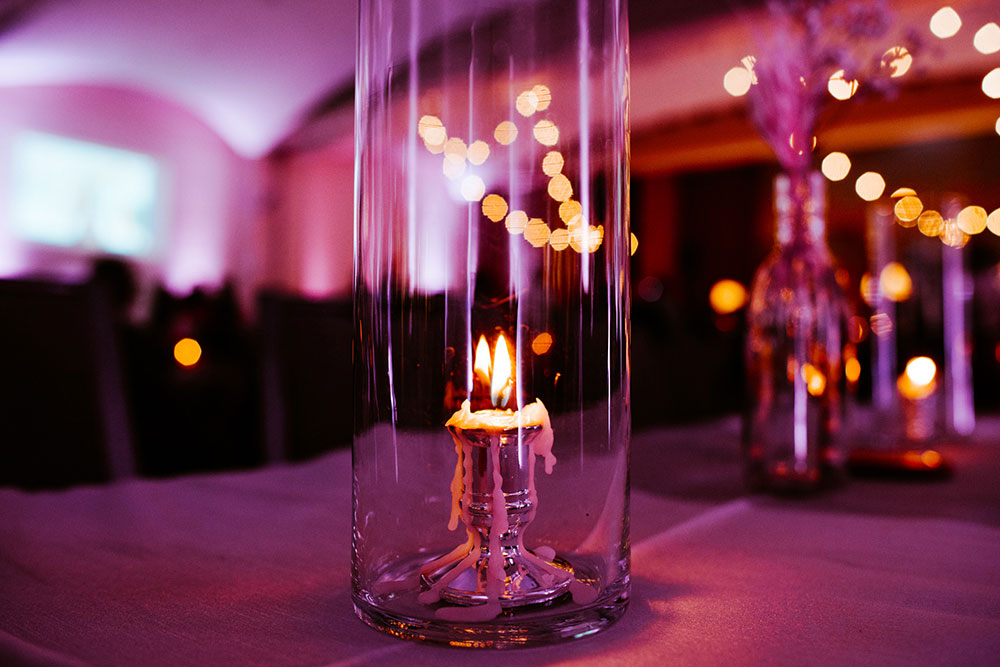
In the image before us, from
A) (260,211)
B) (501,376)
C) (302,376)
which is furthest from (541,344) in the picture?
(260,211)

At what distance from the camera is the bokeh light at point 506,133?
37cm

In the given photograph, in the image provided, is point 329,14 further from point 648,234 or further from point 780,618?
point 780,618

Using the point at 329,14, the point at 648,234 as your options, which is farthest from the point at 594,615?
the point at 648,234

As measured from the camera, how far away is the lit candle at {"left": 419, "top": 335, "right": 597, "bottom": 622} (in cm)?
35

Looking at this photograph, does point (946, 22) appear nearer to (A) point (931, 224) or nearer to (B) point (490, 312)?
(A) point (931, 224)

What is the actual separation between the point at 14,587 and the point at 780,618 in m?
0.39

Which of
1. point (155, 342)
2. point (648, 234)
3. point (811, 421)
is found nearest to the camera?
point (811, 421)

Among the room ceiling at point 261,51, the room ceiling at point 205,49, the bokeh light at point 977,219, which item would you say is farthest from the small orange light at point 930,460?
the bokeh light at point 977,219

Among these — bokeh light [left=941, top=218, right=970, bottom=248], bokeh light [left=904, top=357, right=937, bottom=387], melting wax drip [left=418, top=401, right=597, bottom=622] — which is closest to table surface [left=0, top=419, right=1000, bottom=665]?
melting wax drip [left=418, top=401, right=597, bottom=622]

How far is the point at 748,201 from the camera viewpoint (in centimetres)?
841

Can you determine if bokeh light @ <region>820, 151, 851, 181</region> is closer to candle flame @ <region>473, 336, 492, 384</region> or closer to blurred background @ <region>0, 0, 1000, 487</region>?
blurred background @ <region>0, 0, 1000, 487</region>

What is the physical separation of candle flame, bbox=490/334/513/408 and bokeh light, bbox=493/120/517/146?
0.30ft

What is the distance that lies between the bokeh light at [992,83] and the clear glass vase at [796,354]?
5.78 metres

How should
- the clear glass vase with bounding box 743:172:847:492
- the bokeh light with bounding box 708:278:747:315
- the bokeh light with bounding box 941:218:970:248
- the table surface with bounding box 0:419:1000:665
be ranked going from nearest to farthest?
1. the table surface with bounding box 0:419:1000:665
2. the clear glass vase with bounding box 743:172:847:492
3. the bokeh light with bounding box 941:218:970:248
4. the bokeh light with bounding box 708:278:747:315
